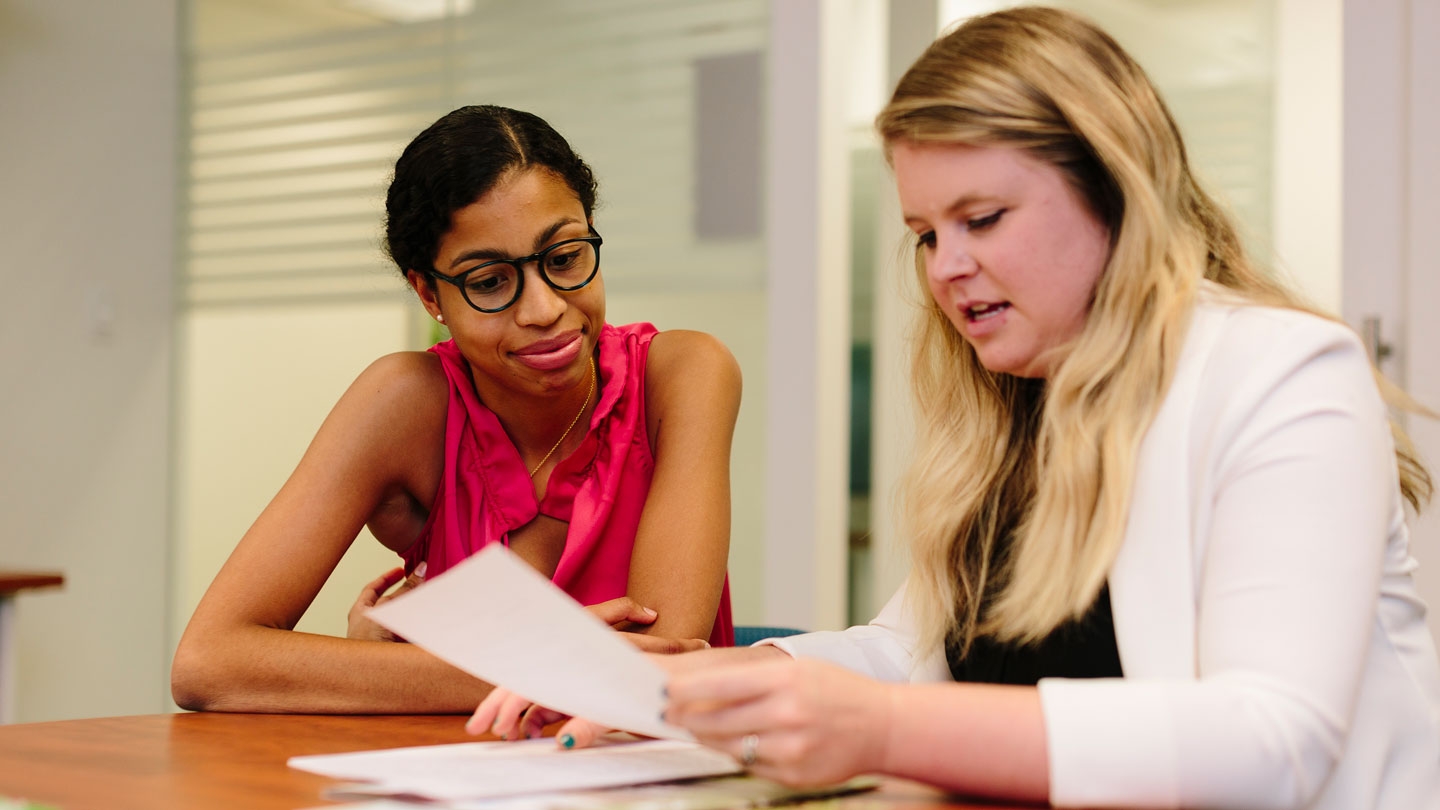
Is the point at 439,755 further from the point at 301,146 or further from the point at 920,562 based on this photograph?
the point at 301,146

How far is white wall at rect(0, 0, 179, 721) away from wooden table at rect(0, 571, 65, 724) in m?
1.24

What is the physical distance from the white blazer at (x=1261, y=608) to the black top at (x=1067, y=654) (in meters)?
0.05

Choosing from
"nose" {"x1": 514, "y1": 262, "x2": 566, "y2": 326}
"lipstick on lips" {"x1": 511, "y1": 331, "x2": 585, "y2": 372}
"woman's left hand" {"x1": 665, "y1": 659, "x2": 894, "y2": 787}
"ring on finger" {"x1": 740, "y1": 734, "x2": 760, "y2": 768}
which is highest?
"nose" {"x1": 514, "y1": 262, "x2": 566, "y2": 326}

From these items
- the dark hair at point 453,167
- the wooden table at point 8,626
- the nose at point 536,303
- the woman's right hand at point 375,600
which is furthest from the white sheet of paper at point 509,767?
the wooden table at point 8,626

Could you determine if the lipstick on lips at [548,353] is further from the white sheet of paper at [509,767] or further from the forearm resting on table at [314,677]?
the white sheet of paper at [509,767]

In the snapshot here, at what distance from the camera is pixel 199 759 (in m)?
1.04

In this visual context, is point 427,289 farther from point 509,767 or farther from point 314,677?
point 509,767

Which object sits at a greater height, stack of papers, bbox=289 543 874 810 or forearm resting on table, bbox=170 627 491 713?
stack of papers, bbox=289 543 874 810

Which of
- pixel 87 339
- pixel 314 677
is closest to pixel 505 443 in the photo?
pixel 314 677

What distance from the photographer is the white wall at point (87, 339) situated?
4004 millimetres

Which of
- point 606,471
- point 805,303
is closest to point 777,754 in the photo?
point 606,471

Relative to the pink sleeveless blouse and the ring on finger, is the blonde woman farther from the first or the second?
the pink sleeveless blouse

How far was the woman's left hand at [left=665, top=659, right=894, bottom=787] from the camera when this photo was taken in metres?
0.79

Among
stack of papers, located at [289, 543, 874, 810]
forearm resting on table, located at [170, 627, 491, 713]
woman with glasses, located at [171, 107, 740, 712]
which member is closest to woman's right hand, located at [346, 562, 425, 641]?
woman with glasses, located at [171, 107, 740, 712]
